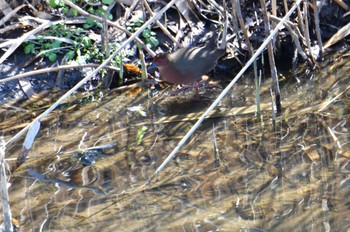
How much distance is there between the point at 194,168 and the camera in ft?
14.3

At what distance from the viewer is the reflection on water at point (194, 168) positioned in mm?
3719

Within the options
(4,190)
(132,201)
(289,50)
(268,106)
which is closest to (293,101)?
(268,106)

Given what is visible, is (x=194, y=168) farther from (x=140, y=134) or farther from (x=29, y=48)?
(x=29, y=48)

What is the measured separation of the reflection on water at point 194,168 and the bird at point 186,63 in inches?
9.1

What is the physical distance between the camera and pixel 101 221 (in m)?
3.72

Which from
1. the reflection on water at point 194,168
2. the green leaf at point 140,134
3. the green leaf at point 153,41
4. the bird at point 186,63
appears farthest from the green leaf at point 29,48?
the green leaf at point 140,134

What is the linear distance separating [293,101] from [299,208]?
1825 mm

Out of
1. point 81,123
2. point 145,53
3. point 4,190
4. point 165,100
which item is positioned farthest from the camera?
point 145,53

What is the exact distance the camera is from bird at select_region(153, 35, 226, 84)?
5.45 metres

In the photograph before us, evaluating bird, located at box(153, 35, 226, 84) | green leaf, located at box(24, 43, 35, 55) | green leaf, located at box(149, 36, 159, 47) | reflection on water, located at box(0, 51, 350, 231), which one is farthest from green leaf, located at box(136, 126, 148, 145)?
green leaf, located at box(24, 43, 35, 55)

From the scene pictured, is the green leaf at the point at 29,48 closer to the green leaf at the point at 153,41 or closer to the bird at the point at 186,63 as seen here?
the green leaf at the point at 153,41

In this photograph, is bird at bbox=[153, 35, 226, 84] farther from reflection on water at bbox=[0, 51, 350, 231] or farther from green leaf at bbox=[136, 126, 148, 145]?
green leaf at bbox=[136, 126, 148, 145]

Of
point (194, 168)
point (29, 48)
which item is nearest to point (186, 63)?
point (194, 168)

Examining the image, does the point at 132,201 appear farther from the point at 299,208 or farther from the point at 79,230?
the point at 299,208
